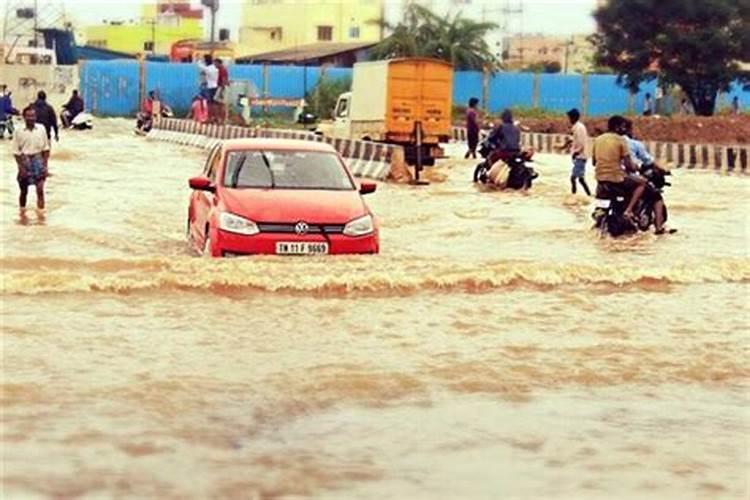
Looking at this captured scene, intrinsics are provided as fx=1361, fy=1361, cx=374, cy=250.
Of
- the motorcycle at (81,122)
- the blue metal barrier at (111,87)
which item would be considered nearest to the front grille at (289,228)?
the motorcycle at (81,122)

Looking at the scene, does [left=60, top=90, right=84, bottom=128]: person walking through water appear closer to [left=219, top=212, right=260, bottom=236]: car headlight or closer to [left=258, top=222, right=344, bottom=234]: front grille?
[left=219, top=212, right=260, bottom=236]: car headlight

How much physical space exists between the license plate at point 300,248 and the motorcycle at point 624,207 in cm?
547

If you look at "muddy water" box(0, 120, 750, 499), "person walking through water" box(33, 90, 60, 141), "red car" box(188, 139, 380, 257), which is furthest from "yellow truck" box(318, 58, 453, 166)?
"red car" box(188, 139, 380, 257)

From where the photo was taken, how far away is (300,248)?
12.4 meters

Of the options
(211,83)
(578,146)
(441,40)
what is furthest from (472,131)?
(441,40)

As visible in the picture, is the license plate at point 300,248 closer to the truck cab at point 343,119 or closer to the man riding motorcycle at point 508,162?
the man riding motorcycle at point 508,162

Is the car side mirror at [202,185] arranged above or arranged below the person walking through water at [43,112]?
below

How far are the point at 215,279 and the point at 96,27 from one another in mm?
92798

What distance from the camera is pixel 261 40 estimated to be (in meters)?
86.9

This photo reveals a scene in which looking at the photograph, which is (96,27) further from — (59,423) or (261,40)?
(59,423)

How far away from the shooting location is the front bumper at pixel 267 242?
1232 cm

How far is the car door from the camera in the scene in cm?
1339

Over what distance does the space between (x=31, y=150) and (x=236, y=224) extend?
6146mm

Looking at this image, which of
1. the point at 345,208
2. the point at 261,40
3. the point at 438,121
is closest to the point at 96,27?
the point at 261,40
